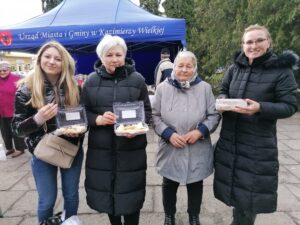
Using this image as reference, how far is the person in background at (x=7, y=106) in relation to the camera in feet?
20.4

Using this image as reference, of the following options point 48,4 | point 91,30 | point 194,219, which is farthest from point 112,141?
point 48,4

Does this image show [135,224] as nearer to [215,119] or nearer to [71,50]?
[215,119]

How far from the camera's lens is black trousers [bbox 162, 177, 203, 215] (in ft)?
10.5

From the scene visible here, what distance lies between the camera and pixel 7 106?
6215 millimetres

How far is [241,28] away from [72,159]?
10324mm

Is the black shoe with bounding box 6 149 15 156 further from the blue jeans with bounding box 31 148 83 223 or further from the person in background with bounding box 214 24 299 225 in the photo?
the person in background with bounding box 214 24 299 225

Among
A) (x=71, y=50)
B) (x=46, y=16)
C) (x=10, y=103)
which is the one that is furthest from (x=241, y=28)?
(x=10, y=103)

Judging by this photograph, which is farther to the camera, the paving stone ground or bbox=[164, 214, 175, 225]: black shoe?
the paving stone ground

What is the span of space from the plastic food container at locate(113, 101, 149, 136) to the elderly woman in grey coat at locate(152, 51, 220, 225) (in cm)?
38

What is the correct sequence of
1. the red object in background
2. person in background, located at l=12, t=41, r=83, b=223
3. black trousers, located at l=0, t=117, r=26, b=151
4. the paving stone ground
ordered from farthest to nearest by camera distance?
the red object in background
black trousers, located at l=0, t=117, r=26, b=151
the paving stone ground
person in background, located at l=12, t=41, r=83, b=223

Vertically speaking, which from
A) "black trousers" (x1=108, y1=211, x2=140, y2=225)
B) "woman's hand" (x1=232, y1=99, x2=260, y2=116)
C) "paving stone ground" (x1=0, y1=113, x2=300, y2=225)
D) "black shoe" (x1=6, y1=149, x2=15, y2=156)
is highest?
"woman's hand" (x1=232, y1=99, x2=260, y2=116)

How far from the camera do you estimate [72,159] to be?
2.75m

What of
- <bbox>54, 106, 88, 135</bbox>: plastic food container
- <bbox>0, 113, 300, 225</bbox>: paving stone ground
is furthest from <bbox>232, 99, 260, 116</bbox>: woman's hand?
<bbox>0, 113, 300, 225</bbox>: paving stone ground

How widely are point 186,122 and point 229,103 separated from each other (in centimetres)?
52
